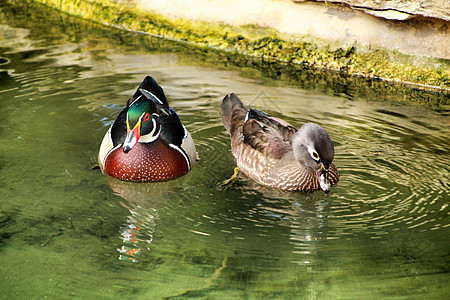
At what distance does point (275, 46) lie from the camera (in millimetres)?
8922

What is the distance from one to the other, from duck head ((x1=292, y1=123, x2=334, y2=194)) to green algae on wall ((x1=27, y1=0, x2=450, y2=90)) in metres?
3.45

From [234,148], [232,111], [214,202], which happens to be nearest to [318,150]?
[214,202]

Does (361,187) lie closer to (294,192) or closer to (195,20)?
(294,192)

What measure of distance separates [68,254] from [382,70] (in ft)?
18.0

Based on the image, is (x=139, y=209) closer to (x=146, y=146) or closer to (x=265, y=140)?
(x=146, y=146)

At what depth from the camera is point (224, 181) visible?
5.54 meters

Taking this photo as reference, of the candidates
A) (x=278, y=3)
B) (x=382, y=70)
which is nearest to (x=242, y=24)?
(x=278, y=3)

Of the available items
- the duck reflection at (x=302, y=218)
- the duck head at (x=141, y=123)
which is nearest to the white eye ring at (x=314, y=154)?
the duck reflection at (x=302, y=218)

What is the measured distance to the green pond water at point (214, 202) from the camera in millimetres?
3982

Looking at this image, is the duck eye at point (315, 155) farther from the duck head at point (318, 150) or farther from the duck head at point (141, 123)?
the duck head at point (141, 123)

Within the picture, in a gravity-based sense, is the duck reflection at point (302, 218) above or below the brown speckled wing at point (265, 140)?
below

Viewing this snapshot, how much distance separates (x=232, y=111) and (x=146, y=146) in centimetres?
107

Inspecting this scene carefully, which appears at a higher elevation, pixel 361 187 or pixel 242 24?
pixel 242 24

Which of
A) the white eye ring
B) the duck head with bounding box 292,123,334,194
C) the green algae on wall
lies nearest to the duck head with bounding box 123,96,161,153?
the duck head with bounding box 292,123,334,194
